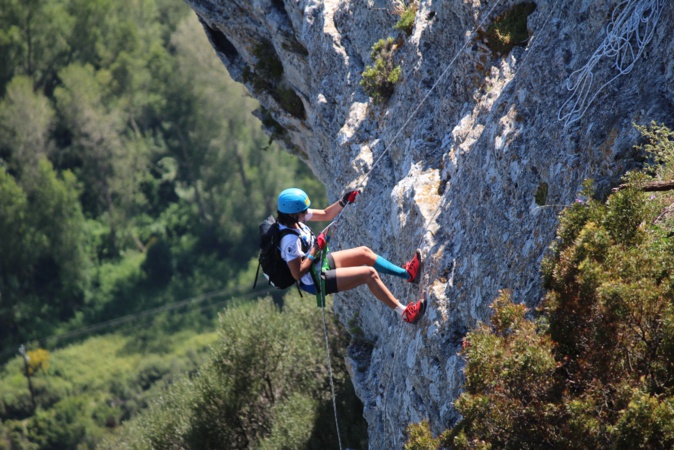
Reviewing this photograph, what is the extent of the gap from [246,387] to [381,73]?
15.1 meters

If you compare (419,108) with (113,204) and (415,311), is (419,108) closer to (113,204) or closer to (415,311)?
(415,311)

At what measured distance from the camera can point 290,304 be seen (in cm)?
2933

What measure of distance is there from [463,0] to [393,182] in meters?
2.85

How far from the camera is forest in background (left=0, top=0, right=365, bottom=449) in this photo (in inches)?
2032

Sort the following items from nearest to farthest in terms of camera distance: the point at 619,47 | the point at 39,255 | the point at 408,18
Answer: the point at 619,47 → the point at 408,18 → the point at 39,255

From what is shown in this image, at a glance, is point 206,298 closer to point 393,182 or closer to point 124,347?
point 124,347

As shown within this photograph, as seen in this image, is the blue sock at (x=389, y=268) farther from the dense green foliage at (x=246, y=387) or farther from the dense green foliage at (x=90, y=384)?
the dense green foliage at (x=90, y=384)

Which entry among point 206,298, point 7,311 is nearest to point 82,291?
point 7,311

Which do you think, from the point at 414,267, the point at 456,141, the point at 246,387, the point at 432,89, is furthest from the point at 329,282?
the point at 246,387

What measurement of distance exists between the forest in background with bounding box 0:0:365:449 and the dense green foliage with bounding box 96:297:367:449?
80.5 ft

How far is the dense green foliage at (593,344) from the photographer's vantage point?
18.2 feet

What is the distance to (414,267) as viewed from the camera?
9.80m

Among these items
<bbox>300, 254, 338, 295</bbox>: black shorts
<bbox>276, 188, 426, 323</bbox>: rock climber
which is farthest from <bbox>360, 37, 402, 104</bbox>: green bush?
<bbox>300, 254, 338, 295</bbox>: black shorts

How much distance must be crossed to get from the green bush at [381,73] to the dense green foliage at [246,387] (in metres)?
12.3
